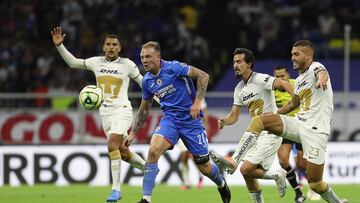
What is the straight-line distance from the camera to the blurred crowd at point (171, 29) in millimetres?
25859

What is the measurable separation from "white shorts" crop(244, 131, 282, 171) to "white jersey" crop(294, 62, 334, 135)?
101cm

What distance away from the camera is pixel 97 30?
27031 millimetres

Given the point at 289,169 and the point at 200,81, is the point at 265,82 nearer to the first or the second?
the point at 200,81

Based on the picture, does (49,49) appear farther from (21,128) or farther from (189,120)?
(189,120)

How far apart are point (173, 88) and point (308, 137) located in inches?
81.0

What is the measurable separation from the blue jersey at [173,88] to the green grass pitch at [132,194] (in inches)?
103

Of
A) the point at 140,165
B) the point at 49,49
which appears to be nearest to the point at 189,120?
the point at 140,165

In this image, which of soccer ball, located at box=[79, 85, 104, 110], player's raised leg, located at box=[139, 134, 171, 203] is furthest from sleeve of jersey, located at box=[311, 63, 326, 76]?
soccer ball, located at box=[79, 85, 104, 110]

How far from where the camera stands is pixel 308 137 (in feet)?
39.5

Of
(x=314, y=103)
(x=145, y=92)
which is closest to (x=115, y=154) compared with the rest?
(x=145, y=92)

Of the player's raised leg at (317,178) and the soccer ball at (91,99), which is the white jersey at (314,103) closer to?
the player's raised leg at (317,178)

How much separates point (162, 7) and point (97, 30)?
87.0 inches

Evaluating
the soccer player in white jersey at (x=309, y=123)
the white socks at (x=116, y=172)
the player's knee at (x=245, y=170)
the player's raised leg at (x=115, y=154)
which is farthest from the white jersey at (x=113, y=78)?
the soccer player in white jersey at (x=309, y=123)

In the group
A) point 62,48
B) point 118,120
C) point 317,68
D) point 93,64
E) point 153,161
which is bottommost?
point 153,161
